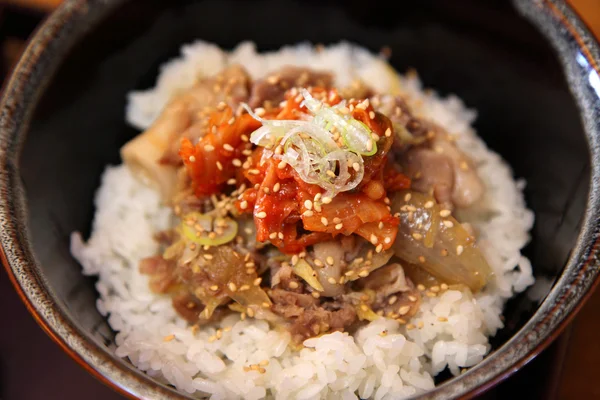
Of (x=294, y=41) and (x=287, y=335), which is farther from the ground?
(x=294, y=41)

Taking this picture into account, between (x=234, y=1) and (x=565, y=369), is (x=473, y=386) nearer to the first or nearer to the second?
(x=565, y=369)

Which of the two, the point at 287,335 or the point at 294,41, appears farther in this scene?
the point at 294,41

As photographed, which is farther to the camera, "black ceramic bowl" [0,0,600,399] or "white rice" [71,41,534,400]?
"white rice" [71,41,534,400]

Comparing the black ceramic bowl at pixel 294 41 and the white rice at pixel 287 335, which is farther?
the white rice at pixel 287 335

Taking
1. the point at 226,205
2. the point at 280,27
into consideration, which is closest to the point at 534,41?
the point at 280,27
